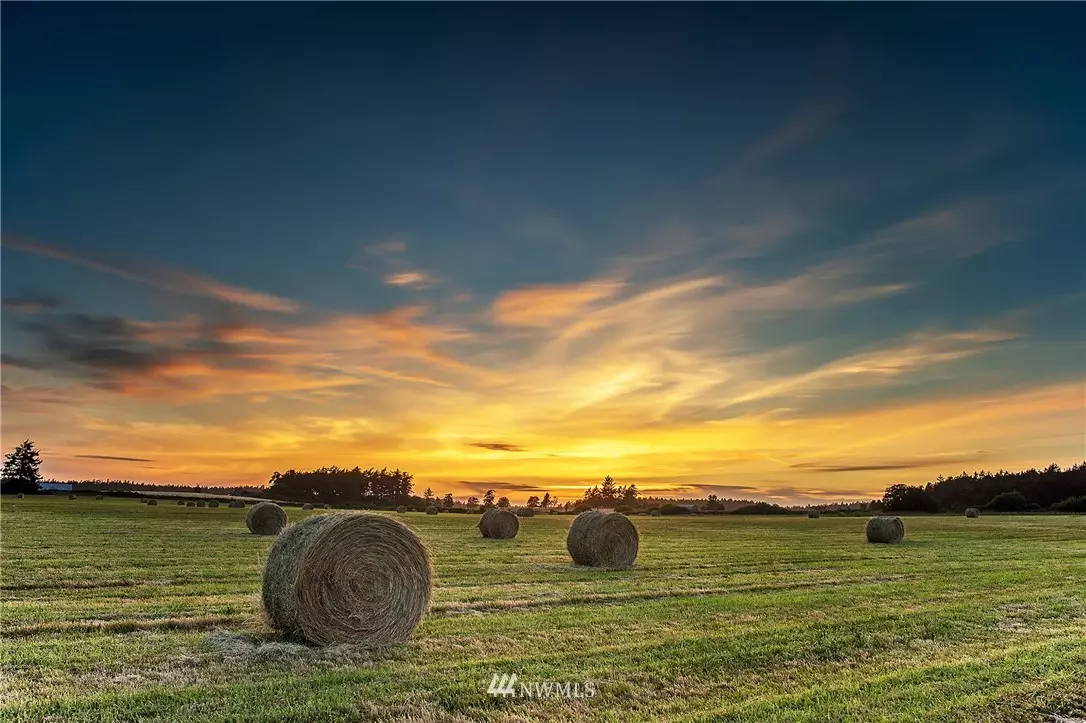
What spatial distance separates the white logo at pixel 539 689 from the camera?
7848 millimetres

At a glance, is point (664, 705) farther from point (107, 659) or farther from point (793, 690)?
point (107, 659)

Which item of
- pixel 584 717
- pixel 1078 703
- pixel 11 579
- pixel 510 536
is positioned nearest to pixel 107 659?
pixel 584 717

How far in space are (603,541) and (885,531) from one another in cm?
1846

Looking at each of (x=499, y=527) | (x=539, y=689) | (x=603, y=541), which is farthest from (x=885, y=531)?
(x=539, y=689)

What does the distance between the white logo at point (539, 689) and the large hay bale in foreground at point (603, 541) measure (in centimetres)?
1364

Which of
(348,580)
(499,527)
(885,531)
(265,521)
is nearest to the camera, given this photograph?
(348,580)

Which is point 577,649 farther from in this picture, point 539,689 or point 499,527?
point 499,527

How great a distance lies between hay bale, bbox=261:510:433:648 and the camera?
11.1 metres

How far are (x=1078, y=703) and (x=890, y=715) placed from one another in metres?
2.35

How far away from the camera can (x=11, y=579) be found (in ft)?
51.0

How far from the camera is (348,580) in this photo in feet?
38.4

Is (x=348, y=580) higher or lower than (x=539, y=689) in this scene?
higher

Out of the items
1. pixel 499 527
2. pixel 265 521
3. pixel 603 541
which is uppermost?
pixel 603 541

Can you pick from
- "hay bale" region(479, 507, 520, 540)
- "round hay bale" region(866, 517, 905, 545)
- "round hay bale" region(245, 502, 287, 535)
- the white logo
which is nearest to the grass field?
the white logo
